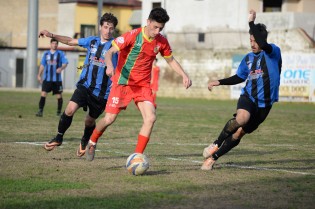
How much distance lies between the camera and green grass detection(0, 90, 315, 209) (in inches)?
311

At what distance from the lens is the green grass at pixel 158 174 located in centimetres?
789

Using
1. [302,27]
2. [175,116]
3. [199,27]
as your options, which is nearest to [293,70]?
[302,27]

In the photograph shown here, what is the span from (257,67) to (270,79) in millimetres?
252

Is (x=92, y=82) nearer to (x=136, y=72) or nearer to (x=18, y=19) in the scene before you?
(x=136, y=72)

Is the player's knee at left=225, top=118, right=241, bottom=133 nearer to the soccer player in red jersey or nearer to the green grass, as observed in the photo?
the green grass

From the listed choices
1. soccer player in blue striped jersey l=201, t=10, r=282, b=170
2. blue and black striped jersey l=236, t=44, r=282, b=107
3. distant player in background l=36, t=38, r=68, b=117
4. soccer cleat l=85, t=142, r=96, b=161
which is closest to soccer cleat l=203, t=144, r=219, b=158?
soccer player in blue striped jersey l=201, t=10, r=282, b=170

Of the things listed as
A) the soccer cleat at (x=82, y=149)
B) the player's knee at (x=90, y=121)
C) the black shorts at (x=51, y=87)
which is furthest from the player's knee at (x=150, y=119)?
the black shorts at (x=51, y=87)

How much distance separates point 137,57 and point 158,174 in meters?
1.65

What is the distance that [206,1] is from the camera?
54750 mm

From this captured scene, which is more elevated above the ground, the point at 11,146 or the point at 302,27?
the point at 302,27

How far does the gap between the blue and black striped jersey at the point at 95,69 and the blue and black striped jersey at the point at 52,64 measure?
1251 cm

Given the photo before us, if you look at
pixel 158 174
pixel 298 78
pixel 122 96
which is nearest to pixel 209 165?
pixel 158 174

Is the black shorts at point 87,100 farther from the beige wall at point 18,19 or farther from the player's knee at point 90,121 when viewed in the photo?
the beige wall at point 18,19

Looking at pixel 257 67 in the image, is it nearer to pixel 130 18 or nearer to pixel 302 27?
pixel 302 27
